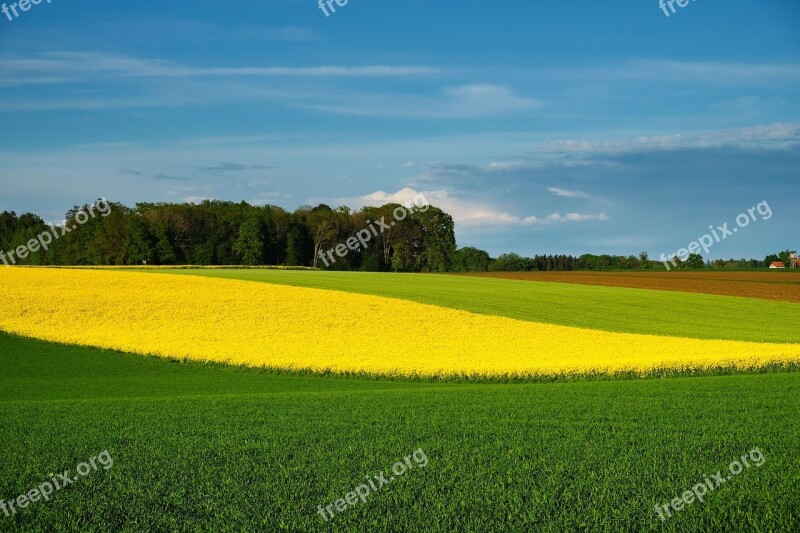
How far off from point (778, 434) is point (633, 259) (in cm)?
7385

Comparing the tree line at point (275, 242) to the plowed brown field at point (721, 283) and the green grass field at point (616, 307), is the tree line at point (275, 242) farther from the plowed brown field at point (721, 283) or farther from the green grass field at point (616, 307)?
the green grass field at point (616, 307)

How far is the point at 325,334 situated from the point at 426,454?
18449 mm

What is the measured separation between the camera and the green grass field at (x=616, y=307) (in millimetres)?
33875

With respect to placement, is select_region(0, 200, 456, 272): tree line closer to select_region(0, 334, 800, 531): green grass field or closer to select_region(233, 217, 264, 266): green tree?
select_region(233, 217, 264, 266): green tree

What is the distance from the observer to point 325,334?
92.4 feet

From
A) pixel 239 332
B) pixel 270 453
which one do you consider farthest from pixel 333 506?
pixel 239 332

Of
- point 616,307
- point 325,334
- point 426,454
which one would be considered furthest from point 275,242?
point 426,454

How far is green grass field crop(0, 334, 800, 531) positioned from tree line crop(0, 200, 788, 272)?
6583cm

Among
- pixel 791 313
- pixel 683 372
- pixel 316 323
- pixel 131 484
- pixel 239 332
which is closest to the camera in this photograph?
pixel 131 484

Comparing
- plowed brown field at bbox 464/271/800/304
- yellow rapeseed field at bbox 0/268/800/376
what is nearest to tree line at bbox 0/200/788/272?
plowed brown field at bbox 464/271/800/304

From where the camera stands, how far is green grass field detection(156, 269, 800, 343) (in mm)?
33875

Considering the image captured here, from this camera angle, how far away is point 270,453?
10203mm

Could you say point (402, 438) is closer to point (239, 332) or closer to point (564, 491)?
point (564, 491)

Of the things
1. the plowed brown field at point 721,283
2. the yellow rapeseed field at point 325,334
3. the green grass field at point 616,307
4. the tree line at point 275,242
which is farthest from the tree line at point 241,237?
the yellow rapeseed field at point 325,334
